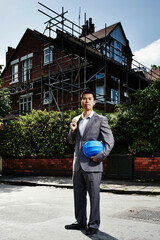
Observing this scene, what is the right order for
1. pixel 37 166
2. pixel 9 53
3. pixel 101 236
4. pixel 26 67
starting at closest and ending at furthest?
1. pixel 101 236
2. pixel 37 166
3. pixel 26 67
4. pixel 9 53

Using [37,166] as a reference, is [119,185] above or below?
below

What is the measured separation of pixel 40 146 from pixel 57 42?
6574 millimetres

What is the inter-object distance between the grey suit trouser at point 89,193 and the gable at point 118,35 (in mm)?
21408

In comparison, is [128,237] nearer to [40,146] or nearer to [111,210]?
[111,210]

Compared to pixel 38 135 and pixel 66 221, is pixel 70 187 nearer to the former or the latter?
pixel 38 135

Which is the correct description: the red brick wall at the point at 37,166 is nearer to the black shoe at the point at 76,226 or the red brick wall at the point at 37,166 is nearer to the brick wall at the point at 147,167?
the brick wall at the point at 147,167

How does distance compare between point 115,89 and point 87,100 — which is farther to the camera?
point 115,89

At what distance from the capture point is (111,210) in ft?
19.0

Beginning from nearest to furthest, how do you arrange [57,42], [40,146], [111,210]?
1. [111,210]
2. [40,146]
3. [57,42]

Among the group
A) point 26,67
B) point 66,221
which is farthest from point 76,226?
point 26,67

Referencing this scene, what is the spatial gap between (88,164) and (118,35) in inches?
892

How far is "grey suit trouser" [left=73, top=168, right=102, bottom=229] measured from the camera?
12.6 ft

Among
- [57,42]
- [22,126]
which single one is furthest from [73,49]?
[22,126]

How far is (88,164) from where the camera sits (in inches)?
154
